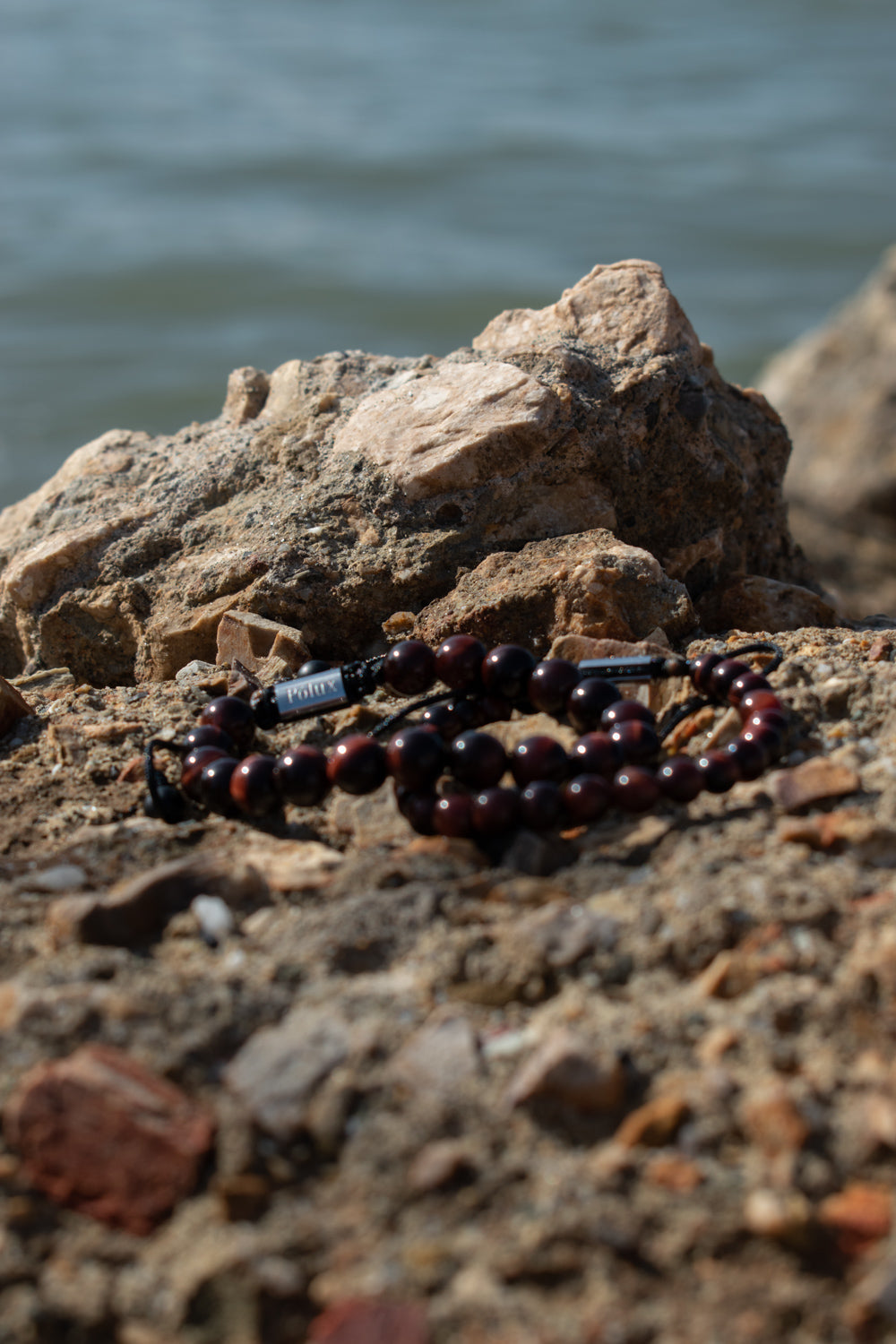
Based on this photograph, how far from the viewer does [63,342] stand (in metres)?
11.2

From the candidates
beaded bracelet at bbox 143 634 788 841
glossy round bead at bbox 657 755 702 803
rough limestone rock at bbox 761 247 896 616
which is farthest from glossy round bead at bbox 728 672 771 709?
rough limestone rock at bbox 761 247 896 616

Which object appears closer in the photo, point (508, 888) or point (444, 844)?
point (508, 888)

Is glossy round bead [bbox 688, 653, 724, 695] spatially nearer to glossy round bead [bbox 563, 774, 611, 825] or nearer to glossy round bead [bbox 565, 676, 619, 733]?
glossy round bead [bbox 565, 676, 619, 733]

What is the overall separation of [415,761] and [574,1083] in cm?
76

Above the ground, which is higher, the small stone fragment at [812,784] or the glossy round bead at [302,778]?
the glossy round bead at [302,778]

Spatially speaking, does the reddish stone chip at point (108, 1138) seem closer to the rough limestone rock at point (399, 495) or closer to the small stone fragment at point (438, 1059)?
the small stone fragment at point (438, 1059)

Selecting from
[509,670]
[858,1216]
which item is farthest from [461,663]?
[858,1216]

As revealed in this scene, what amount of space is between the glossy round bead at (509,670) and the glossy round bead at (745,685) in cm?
42

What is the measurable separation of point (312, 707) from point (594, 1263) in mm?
1336

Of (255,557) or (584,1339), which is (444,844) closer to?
(584,1339)

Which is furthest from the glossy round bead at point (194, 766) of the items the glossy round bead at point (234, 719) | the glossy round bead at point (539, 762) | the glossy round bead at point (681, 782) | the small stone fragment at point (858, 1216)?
the small stone fragment at point (858, 1216)

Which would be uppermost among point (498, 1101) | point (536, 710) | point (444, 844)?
point (536, 710)

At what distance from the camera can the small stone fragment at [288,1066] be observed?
159cm

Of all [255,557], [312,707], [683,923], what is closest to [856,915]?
[683,923]
